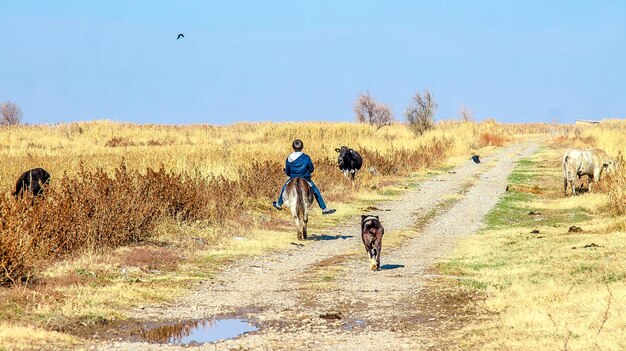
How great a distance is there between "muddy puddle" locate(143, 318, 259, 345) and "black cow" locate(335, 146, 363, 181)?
63.4ft

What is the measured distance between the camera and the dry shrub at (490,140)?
2554 inches

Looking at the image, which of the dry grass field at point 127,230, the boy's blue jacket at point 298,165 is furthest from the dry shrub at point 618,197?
the boy's blue jacket at point 298,165

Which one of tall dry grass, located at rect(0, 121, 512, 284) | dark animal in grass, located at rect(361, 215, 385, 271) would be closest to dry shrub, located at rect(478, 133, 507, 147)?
tall dry grass, located at rect(0, 121, 512, 284)

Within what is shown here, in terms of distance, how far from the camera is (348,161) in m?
28.7

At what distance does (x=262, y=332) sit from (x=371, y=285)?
3.26 m

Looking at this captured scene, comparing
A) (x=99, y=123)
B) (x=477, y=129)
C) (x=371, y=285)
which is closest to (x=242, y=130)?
(x=99, y=123)

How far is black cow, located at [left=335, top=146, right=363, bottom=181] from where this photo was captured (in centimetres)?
2850

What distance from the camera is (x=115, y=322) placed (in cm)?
908

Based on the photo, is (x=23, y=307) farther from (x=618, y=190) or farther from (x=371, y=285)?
(x=618, y=190)

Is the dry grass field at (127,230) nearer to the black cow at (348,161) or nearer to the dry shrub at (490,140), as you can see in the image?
the black cow at (348,161)

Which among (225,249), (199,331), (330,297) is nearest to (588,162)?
(225,249)

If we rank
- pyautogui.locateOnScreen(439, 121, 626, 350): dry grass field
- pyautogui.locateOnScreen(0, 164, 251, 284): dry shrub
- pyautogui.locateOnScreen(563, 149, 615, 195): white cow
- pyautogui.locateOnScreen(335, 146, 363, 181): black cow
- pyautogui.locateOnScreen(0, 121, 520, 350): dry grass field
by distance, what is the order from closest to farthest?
pyautogui.locateOnScreen(439, 121, 626, 350): dry grass field < pyautogui.locateOnScreen(0, 121, 520, 350): dry grass field < pyautogui.locateOnScreen(0, 164, 251, 284): dry shrub < pyautogui.locateOnScreen(563, 149, 615, 195): white cow < pyautogui.locateOnScreen(335, 146, 363, 181): black cow

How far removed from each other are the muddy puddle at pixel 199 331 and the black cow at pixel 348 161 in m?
19.3

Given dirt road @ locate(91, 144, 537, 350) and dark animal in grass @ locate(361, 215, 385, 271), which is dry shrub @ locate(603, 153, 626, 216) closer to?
dirt road @ locate(91, 144, 537, 350)
